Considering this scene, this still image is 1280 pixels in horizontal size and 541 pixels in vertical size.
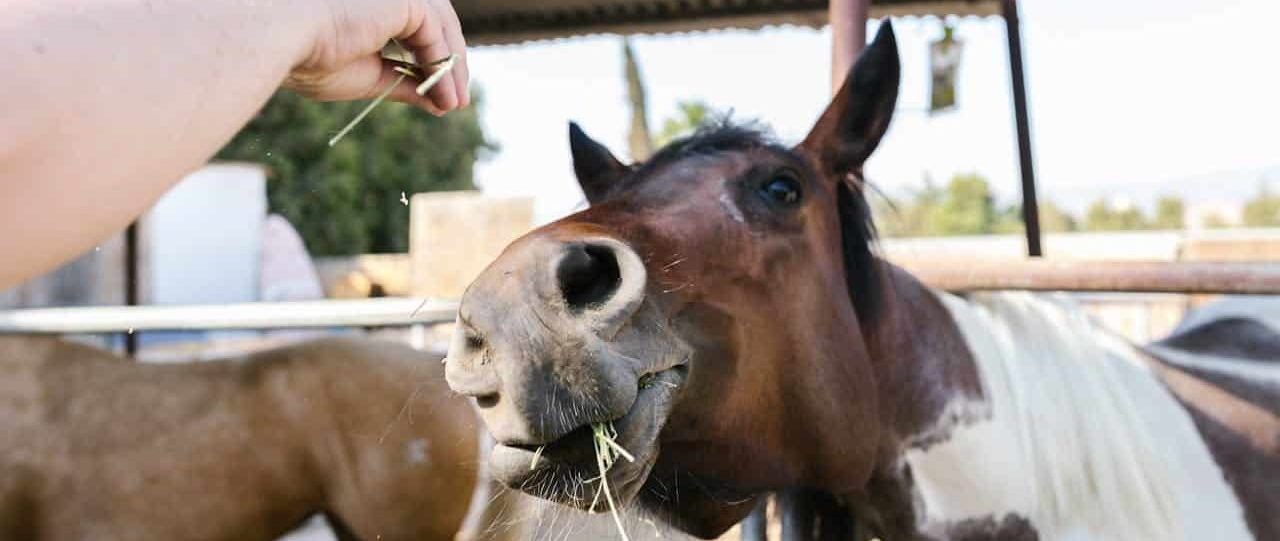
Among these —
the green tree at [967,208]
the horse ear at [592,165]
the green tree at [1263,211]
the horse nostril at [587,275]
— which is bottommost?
the green tree at [1263,211]

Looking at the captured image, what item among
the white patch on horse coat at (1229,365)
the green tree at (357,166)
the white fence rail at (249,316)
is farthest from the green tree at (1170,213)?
the white fence rail at (249,316)

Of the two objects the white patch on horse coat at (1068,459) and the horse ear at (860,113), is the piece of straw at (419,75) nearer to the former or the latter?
the horse ear at (860,113)

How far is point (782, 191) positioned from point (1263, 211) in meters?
38.2

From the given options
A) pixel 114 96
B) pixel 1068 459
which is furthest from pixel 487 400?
pixel 1068 459

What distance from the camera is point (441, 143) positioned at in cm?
1948

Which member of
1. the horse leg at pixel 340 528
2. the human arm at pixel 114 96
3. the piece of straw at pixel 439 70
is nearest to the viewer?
the human arm at pixel 114 96

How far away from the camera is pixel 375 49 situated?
39.6 inches

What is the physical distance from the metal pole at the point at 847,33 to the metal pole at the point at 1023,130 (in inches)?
35.9

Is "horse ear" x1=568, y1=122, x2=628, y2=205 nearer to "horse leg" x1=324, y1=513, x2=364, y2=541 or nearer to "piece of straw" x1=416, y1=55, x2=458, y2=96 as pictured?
"piece of straw" x1=416, y1=55, x2=458, y2=96

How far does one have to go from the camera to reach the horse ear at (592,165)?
6.28 feet

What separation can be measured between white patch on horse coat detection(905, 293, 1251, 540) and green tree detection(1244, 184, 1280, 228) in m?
34.9

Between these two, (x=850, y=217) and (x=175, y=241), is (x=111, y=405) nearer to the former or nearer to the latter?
(x=850, y=217)

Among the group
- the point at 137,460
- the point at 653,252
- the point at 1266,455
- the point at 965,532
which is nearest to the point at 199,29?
the point at 653,252

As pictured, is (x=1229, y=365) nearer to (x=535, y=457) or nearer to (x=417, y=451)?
(x=535, y=457)
